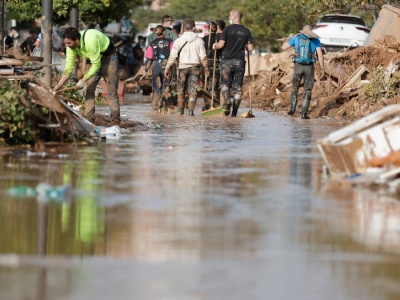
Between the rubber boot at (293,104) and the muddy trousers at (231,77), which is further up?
the muddy trousers at (231,77)

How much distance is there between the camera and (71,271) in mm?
6777

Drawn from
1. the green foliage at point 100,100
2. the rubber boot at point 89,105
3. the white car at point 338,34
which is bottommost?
the green foliage at point 100,100

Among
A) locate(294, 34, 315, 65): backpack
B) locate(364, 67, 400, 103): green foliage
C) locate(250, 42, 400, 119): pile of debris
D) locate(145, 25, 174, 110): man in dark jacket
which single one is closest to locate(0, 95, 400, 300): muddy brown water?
locate(364, 67, 400, 103): green foliage

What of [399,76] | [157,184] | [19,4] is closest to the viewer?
[157,184]

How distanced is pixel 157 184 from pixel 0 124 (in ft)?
11.6

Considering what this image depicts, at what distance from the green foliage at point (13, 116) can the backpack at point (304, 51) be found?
399 inches

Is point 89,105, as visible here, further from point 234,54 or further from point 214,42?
point 214,42

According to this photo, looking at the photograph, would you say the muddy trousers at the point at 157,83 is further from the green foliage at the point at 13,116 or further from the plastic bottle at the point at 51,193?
the plastic bottle at the point at 51,193

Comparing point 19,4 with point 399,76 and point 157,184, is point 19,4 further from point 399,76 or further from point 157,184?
point 157,184

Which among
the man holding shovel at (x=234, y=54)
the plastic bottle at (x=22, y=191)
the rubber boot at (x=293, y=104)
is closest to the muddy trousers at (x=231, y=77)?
the man holding shovel at (x=234, y=54)

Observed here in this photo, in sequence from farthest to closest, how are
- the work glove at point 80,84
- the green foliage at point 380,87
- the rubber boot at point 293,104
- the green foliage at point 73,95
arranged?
the rubber boot at point 293,104, the green foliage at point 380,87, the green foliage at point 73,95, the work glove at point 80,84

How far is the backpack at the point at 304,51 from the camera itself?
2338cm

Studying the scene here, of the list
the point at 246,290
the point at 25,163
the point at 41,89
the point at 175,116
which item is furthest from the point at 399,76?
the point at 246,290

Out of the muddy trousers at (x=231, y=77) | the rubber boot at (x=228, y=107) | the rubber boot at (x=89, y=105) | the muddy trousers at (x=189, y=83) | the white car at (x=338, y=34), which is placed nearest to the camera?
the rubber boot at (x=89, y=105)
